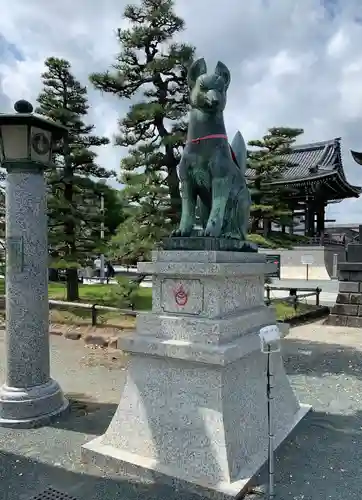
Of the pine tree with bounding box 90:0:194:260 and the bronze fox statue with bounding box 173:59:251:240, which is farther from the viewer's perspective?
the pine tree with bounding box 90:0:194:260

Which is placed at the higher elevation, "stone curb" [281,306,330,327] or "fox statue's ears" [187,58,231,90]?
"fox statue's ears" [187,58,231,90]

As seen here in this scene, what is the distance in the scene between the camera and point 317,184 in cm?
2947

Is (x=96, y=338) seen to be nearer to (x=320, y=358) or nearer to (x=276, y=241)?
(x=320, y=358)

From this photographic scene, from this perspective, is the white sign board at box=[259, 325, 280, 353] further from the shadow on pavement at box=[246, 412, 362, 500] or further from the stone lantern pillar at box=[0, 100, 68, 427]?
the stone lantern pillar at box=[0, 100, 68, 427]

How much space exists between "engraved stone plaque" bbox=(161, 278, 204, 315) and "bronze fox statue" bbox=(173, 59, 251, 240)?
48 centimetres

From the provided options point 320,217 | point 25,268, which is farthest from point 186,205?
Result: point 320,217

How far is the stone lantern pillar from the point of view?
14.4 ft

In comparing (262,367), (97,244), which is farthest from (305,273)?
(262,367)

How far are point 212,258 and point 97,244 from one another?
8.30 m

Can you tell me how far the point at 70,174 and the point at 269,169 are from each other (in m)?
7.40

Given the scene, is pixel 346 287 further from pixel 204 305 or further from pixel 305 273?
pixel 305 273

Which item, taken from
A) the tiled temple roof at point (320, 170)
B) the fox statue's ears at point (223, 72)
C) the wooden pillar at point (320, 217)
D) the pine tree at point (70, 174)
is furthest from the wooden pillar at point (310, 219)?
the fox statue's ears at point (223, 72)

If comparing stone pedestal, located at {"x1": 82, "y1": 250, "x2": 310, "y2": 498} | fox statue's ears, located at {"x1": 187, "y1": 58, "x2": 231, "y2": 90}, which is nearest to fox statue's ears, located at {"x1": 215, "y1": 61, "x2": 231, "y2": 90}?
fox statue's ears, located at {"x1": 187, "y1": 58, "x2": 231, "y2": 90}

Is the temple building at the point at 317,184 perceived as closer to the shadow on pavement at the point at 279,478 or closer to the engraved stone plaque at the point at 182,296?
the shadow on pavement at the point at 279,478
